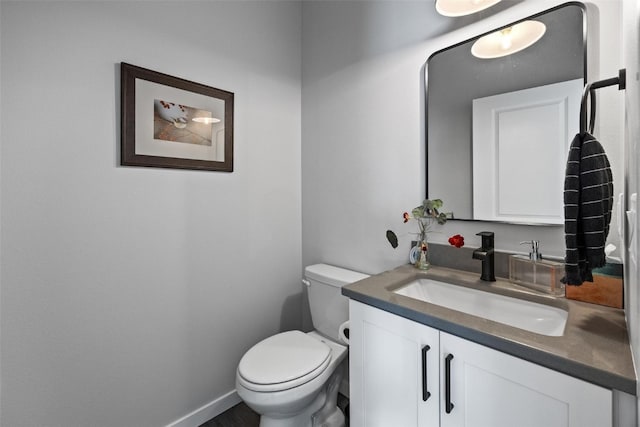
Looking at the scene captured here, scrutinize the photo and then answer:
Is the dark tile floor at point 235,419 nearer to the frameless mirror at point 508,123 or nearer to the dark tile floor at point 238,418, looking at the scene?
the dark tile floor at point 238,418

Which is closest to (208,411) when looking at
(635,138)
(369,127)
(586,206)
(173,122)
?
(173,122)

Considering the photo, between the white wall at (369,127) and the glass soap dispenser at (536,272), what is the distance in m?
0.07

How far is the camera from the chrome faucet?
44.1 inches

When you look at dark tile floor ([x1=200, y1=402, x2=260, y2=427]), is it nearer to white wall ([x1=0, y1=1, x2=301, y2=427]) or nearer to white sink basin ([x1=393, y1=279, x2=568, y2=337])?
white wall ([x1=0, y1=1, x2=301, y2=427])

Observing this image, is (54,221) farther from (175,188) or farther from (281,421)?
(281,421)

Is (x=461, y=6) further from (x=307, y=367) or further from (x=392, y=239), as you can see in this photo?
(x=307, y=367)

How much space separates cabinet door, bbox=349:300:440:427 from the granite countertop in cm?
5

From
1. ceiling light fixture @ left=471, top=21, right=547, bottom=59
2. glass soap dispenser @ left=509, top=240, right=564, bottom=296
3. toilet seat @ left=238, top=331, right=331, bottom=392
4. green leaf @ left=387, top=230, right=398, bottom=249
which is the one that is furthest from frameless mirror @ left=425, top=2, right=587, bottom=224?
toilet seat @ left=238, top=331, right=331, bottom=392

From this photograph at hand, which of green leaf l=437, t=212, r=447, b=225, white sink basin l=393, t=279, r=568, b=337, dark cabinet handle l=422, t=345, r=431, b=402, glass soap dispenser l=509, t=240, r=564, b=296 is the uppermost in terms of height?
green leaf l=437, t=212, r=447, b=225

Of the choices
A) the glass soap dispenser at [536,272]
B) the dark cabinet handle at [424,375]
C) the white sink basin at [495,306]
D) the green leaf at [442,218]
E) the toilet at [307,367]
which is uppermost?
the green leaf at [442,218]

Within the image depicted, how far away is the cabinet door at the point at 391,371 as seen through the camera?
88cm

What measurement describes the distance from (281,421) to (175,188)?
1189 millimetres

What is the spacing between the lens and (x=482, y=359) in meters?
0.77

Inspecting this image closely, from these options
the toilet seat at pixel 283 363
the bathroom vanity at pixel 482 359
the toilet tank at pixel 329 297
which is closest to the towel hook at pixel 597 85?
the bathroom vanity at pixel 482 359
